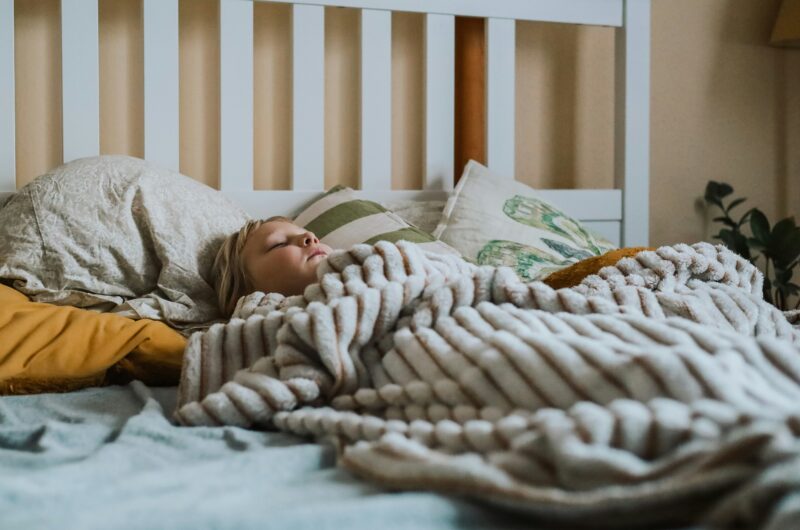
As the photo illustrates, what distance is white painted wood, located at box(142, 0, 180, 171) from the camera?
175cm

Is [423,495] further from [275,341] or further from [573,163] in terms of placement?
[573,163]

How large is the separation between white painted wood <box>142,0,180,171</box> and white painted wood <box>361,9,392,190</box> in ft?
1.32

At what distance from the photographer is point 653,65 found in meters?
2.32

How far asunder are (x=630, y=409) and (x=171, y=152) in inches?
54.0

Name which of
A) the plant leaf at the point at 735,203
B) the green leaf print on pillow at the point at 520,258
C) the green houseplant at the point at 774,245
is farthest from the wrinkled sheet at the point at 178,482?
the plant leaf at the point at 735,203

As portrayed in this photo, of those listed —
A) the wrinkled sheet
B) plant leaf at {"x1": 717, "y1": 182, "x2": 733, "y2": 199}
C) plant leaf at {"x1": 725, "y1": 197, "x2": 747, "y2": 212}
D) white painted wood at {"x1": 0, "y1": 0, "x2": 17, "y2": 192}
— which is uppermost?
white painted wood at {"x1": 0, "y1": 0, "x2": 17, "y2": 192}

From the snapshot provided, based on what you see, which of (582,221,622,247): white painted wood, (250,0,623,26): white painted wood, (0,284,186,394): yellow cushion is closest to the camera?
(0,284,186,394): yellow cushion

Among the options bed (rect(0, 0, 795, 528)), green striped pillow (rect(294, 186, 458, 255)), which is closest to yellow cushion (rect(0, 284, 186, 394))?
bed (rect(0, 0, 795, 528))

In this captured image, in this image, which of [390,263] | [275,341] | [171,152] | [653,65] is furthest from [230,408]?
[653,65]

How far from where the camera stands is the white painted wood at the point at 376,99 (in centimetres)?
191

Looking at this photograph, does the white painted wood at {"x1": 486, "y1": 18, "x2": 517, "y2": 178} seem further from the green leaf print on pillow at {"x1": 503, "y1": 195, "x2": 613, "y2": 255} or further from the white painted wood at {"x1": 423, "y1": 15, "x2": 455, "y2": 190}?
the green leaf print on pillow at {"x1": 503, "y1": 195, "x2": 613, "y2": 255}

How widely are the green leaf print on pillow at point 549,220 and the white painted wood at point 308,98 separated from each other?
1.39ft

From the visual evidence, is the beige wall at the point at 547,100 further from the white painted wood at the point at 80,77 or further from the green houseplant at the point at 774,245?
the green houseplant at the point at 774,245

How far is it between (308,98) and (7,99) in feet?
1.95
